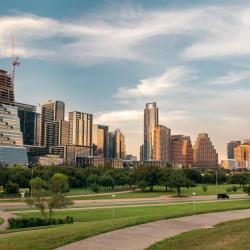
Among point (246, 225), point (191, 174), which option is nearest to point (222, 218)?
point (246, 225)

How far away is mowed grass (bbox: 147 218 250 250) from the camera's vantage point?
18578 mm

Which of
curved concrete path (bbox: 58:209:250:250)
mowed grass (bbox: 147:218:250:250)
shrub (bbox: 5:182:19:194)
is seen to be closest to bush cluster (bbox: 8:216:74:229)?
curved concrete path (bbox: 58:209:250:250)

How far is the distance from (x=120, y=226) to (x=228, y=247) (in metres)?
8.44

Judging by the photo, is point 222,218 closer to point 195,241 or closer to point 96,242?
point 195,241

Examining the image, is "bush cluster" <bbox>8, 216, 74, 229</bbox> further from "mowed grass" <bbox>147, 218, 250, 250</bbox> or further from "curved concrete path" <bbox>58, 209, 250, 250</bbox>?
"mowed grass" <bbox>147, 218, 250, 250</bbox>

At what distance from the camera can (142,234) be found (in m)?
22.5

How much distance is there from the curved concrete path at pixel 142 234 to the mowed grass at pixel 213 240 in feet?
2.84

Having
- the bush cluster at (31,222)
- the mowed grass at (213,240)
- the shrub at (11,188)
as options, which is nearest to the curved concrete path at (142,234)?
the mowed grass at (213,240)

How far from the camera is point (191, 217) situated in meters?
30.2

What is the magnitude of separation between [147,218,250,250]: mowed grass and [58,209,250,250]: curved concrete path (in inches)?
34.1

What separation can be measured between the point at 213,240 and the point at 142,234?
4185mm

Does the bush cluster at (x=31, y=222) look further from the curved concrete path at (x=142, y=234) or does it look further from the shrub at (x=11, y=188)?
the shrub at (x=11, y=188)

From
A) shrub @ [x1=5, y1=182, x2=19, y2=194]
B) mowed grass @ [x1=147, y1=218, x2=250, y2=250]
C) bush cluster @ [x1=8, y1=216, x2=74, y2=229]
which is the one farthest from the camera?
shrub @ [x1=5, y1=182, x2=19, y2=194]

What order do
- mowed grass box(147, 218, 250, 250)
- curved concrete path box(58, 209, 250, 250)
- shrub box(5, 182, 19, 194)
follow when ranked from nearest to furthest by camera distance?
mowed grass box(147, 218, 250, 250)
curved concrete path box(58, 209, 250, 250)
shrub box(5, 182, 19, 194)
